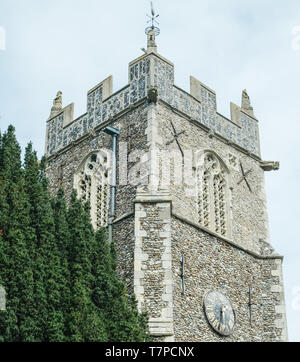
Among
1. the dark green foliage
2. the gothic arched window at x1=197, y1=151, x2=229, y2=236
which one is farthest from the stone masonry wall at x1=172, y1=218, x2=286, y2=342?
the dark green foliage

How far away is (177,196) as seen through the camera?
21484 millimetres

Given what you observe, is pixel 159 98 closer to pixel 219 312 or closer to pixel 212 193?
pixel 212 193

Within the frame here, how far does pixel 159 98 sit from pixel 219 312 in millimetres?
6140

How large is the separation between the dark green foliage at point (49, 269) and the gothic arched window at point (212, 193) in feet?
17.8

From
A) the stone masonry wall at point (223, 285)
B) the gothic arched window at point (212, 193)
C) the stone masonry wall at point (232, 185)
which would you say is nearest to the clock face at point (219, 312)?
the stone masonry wall at point (223, 285)

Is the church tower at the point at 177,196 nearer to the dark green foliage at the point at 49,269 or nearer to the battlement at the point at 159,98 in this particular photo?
the battlement at the point at 159,98

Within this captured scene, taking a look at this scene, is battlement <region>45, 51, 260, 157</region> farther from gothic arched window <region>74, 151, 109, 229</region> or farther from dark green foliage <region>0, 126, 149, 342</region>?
dark green foliage <region>0, 126, 149, 342</region>

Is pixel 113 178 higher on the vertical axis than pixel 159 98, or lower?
lower

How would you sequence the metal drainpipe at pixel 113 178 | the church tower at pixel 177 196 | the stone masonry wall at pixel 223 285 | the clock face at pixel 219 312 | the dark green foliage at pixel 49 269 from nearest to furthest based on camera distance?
the dark green foliage at pixel 49 269 < the stone masonry wall at pixel 223 285 < the church tower at pixel 177 196 < the clock face at pixel 219 312 < the metal drainpipe at pixel 113 178

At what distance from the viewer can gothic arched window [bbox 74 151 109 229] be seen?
900 inches

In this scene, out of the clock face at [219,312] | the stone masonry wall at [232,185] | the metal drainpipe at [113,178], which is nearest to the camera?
the clock face at [219,312]

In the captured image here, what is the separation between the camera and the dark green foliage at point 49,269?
13703 mm

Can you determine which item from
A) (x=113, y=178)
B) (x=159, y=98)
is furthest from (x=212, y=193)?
(x=159, y=98)
